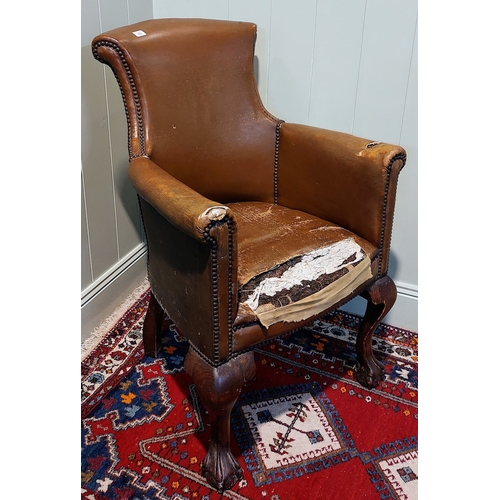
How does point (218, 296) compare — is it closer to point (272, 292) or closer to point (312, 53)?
point (272, 292)

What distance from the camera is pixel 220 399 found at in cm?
113

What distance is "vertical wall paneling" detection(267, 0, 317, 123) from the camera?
66.3 inches

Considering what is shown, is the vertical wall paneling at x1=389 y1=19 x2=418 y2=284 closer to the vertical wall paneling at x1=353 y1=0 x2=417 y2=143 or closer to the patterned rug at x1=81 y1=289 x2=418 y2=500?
the vertical wall paneling at x1=353 y1=0 x2=417 y2=143

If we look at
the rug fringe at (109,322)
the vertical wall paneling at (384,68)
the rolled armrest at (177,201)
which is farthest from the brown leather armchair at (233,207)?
the vertical wall paneling at (384,68)

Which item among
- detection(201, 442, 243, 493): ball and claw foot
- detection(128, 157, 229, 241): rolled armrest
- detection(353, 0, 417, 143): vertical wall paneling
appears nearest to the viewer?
detection(128, 157, 229, 241): rolled armrest

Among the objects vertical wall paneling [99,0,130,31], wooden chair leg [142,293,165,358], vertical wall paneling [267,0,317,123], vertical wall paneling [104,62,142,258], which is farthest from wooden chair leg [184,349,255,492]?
vertical wall paneling [99,0,130,31]

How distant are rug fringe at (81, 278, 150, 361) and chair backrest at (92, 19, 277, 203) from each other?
639 mm

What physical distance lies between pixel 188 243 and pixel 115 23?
1.00 meters

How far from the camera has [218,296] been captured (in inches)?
41.9

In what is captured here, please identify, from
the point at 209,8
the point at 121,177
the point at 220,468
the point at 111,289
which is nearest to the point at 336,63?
the point at 209,8

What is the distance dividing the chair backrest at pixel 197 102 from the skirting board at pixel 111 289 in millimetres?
567

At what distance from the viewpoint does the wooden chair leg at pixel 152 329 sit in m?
1.62

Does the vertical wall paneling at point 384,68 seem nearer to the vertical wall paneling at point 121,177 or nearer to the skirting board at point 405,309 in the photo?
the skirting board at point 405,309

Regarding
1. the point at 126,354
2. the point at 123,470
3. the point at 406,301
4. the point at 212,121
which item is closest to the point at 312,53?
the point at 212,121
